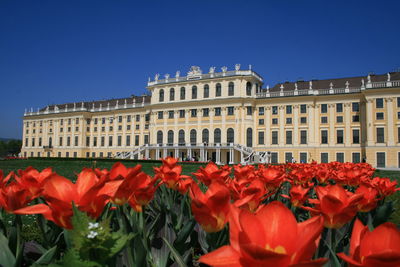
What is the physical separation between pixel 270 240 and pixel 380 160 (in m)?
38.9

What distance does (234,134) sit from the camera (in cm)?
4162

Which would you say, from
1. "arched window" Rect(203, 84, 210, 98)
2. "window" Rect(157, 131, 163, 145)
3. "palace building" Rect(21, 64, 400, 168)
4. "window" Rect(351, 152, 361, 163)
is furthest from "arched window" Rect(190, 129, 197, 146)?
"window" Rect(351, 152, 361, 163)

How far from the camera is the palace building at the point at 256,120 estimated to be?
115 ft

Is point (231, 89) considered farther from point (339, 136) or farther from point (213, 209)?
point (213, 209)

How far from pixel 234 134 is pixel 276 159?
649cm

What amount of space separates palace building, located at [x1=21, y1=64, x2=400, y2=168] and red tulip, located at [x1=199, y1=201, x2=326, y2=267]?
36174mm

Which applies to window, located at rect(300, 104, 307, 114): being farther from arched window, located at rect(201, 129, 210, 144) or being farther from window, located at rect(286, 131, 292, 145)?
arched window, located at rect(201, 129, 210, 144)

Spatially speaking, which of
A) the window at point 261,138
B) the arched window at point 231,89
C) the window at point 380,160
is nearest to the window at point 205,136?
the arched window at point 231,89

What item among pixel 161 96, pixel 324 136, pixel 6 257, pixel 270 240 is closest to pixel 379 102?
pixel 324 136

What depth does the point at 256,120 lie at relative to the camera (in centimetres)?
4162

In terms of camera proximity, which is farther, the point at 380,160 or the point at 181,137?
the point at 181,137

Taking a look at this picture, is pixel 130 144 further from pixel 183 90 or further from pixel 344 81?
pixel 344 81

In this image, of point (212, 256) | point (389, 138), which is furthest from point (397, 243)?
point (389, 138)

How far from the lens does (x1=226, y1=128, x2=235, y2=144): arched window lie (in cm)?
4164
